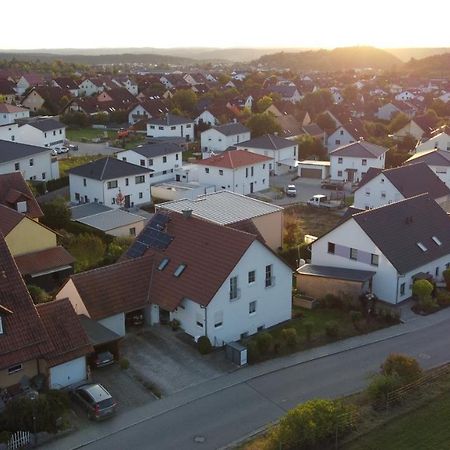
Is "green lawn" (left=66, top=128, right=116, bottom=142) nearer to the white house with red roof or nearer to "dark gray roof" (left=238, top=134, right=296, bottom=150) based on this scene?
"dark gray roof" (left=238, top=134, right=296, bottom=150)

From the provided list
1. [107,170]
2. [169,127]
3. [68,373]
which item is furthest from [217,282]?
[169,127]

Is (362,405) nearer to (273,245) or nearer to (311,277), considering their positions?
(311,277)

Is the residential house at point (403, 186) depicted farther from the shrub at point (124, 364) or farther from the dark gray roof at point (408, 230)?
the shrub at point (124, 364)

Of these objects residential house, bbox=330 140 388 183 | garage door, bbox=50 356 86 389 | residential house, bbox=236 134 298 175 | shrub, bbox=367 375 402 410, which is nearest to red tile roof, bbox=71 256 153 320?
garage door, bbox=50 356 86 389

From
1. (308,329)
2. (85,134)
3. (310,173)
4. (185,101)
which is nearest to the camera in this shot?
(308,329)

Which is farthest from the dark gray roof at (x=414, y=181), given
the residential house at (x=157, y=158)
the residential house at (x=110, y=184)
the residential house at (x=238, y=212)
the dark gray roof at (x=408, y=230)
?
the residential house at (x=157, y=158)

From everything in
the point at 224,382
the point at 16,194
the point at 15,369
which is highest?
the point at 16,194

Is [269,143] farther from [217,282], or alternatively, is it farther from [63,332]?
[63,332]

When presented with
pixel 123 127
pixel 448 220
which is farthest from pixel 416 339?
pixel 123 127
